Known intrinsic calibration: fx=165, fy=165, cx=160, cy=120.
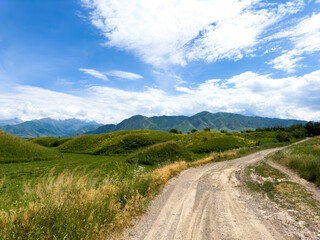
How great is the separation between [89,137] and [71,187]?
54391mm

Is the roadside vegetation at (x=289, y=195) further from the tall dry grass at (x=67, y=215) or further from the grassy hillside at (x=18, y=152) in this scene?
the grassy hillside at (x=18, y=152)

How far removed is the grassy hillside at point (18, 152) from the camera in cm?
2653

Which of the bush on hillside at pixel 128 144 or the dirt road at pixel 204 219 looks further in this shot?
the bush on hillside at pixel 128 144

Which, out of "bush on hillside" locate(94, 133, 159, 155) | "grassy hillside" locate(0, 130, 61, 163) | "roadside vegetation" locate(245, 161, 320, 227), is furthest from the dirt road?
"bush on hillside" locate(94, 133, 159, 155)

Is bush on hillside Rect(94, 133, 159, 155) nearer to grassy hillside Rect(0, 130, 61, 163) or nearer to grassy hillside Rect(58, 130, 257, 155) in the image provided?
grassy hillside Rect(58, 130, 257, 155)

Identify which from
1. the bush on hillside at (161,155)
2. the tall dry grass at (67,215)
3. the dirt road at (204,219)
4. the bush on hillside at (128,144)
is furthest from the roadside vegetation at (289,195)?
the bush on hillside at (128,144)

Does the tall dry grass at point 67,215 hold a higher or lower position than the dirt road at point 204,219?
higher

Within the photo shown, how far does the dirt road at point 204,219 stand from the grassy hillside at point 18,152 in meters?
27.6

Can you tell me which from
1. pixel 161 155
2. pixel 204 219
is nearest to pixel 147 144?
pixel 161 155

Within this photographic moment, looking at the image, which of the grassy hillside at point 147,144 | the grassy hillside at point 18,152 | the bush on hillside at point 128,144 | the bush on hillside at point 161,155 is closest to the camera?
the grassy hillside at point 18,152

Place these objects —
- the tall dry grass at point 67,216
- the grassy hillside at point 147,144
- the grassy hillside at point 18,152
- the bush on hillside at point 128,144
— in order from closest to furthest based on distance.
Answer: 1. the tall dry grass at point 67,216
2. the grassy hillside at point 18,152
3. the grassy hillside at point 147,144
4. the bush on hillside at point 128,144

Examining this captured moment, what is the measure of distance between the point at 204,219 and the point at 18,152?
→ 34047 millimetres

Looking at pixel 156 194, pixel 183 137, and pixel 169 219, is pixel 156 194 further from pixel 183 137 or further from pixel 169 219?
pixel 183 137

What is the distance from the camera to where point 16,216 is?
514 cm
